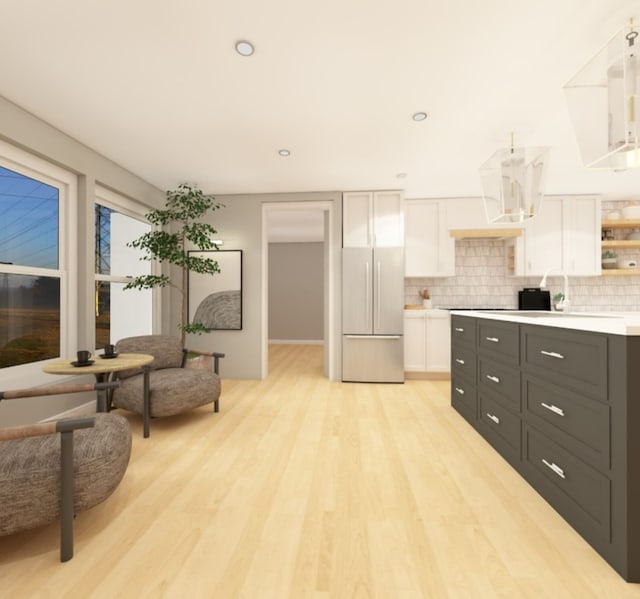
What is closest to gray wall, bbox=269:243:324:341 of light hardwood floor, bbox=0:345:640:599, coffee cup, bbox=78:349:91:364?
light hardwood floor, bbox=0:345:640:599

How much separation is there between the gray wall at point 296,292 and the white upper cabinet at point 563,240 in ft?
15.7

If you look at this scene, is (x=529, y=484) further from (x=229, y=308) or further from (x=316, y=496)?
(x=229, y=308)

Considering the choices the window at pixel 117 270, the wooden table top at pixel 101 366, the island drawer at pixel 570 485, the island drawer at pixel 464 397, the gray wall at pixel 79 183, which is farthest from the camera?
the window at pixel 117 270

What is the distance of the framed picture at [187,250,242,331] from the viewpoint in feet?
16.0

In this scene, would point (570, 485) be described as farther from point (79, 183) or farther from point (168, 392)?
point (79, 183)

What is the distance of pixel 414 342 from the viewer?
4914 mm

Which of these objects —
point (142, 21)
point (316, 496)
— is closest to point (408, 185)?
point (142, 21)

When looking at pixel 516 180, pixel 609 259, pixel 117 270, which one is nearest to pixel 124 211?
pixel 117 270

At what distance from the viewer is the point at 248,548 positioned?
155 cm

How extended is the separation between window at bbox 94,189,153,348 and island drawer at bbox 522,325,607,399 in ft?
13.0

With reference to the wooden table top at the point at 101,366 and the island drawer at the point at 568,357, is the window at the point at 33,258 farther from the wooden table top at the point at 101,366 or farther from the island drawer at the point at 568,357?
the island drawer at the point at 568,357

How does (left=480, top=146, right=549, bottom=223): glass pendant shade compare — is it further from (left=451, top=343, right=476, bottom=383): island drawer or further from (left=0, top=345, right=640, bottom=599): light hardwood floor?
(left=0, top=345, right=640, bottom=599): light hardwood floor

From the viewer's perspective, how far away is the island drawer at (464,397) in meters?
3.00

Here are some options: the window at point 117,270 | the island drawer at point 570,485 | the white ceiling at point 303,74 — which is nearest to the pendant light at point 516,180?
the white ceiling at point 303,74
